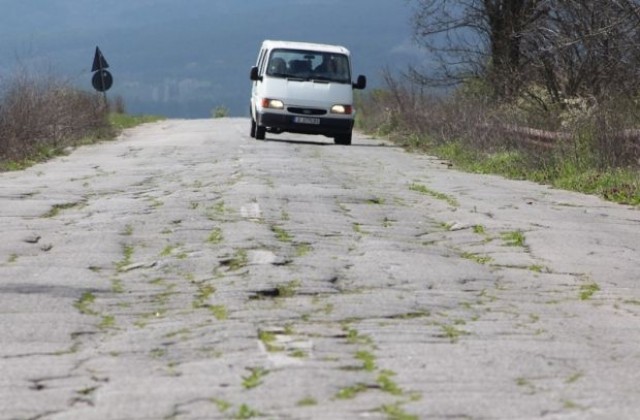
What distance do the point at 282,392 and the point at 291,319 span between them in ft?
5.37

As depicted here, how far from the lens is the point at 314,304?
7395mm

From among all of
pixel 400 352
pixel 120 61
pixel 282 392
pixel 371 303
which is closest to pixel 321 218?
pixel 371 303

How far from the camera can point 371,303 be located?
24.4 ft

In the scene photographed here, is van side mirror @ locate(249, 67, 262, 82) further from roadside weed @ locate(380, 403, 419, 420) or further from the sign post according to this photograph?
roadside weed @ locate(380, 403, 419, 420)

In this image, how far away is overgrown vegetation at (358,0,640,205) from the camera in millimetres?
17766

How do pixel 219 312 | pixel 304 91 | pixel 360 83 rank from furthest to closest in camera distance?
1. pixel 360 83
2. pixel 304 91
3. pixel 219 312

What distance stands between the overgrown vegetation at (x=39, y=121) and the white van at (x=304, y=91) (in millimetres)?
3875

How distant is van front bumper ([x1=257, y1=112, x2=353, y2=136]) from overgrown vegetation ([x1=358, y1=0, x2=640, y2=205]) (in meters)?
1.44

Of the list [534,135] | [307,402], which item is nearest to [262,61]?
[534,135]

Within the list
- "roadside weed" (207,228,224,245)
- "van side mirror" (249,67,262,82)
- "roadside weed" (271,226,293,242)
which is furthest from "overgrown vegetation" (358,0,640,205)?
"roadside weed" (207,228,224,245)

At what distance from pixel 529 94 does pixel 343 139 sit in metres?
4.37

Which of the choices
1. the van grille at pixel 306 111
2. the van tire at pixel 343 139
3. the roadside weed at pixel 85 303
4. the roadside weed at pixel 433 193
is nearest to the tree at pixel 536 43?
the van tire at pixel 343 139

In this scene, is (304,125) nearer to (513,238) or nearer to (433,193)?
(433,193)

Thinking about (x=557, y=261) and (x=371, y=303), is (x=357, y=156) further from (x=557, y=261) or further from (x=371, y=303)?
A: (x=371, y=303)
